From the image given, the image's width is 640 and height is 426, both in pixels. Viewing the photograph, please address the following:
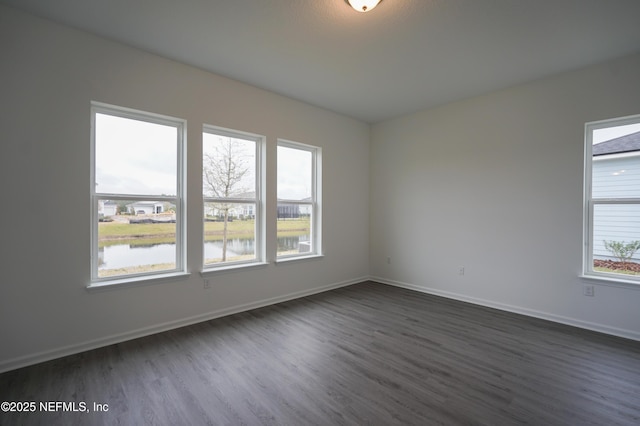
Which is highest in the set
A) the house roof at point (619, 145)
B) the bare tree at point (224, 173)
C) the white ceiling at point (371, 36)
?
the white ceiling at point (371, 36)

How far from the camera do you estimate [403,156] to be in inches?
199

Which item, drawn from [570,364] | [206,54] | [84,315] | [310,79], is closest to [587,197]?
[570,364]

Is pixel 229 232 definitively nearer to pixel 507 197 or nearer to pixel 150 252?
pixel 150 252

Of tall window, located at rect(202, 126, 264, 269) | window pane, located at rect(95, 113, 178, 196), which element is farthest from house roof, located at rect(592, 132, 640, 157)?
window pane, located at rect(95, 113, 178, 196)

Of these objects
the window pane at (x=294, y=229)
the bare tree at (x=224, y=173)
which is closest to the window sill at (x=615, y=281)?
the window pane at (x=294, y=229)

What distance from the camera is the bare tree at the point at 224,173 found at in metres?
3.61

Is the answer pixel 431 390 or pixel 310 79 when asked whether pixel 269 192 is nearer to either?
pixel 310 79

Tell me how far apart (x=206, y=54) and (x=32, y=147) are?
1820 millimetres

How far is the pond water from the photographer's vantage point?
115 inches

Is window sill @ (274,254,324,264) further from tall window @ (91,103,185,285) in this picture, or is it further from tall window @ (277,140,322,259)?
tall window @ (91,103,185,285)

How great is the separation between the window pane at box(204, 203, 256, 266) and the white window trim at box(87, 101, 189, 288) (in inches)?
11.3

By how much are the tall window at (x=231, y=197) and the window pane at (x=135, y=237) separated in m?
0.44

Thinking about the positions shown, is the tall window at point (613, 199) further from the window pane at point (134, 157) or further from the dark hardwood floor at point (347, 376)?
the window pane at point (134, 157)

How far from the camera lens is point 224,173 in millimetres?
3746
